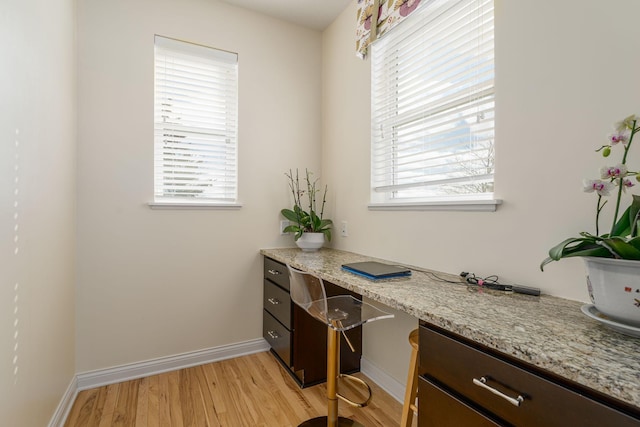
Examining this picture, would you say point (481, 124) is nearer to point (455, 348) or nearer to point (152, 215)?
point (455, 348)

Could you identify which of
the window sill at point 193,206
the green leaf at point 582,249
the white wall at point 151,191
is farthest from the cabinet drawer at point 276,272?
the green leaf at point 582,249

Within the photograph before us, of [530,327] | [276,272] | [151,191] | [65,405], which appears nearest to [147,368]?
[65,405]

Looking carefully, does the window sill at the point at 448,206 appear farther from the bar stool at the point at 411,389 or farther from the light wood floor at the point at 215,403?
the light wood floor at the point at 215,403

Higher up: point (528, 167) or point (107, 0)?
point (107, 0)

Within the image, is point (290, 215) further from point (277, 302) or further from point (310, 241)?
point (277, 302)

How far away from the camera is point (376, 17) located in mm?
2123

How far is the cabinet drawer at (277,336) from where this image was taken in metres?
2.13

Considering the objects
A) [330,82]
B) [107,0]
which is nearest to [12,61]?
[107,0]

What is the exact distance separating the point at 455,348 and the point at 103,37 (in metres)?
2.71

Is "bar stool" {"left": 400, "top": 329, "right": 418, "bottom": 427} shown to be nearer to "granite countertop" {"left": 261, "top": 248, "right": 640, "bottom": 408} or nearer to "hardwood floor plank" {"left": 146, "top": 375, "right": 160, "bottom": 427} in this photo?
"granite countertop" {"left": 261, "top": 248, "right": 640, "bottom": 408}

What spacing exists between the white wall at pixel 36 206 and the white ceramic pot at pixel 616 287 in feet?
6.03

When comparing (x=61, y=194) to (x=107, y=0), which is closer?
(x=61, y=194)

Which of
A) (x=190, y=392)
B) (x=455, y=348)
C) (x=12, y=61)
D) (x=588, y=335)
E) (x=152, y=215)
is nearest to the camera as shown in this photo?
(x=588, y=335)

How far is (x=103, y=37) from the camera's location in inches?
83.4
